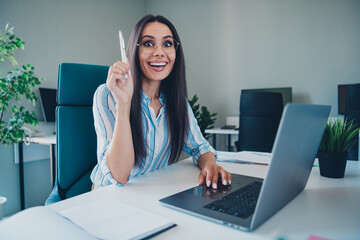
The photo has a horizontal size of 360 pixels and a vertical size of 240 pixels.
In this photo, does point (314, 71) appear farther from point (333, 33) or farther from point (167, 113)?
point (167, 113)

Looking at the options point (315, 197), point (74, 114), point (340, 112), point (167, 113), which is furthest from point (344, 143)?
point (340, 112)

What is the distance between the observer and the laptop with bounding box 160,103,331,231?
0.42 metres

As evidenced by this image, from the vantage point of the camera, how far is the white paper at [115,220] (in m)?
0.44

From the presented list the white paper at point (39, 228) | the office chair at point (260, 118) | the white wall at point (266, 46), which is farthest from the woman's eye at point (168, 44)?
the white wall at point (266, 46)

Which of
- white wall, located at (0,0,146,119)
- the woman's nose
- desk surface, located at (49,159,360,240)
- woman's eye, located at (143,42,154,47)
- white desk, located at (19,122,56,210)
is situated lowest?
white desk, located at (19,122,56,210)

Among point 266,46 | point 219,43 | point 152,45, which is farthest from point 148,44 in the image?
point 219,43

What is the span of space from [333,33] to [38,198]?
3771 millimetres

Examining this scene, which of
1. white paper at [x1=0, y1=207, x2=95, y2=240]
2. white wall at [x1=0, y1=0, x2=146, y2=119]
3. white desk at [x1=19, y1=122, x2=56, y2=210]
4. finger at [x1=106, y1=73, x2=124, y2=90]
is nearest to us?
white paper at [x1=0, y1=207, x2=95, y2=240]

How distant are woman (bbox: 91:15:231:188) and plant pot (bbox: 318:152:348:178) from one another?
0.34 meters

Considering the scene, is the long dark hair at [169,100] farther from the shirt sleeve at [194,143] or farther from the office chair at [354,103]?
the office chair at [354,103]

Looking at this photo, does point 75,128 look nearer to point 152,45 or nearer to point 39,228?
point 152,45

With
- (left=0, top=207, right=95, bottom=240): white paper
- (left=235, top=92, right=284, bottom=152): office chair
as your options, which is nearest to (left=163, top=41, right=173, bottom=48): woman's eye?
(left=0, top=207, right=95, bottom=240): white paper

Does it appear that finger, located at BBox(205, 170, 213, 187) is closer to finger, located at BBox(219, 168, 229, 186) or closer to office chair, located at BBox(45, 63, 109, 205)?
finger, located at BBox(219, 168, 229, 186)

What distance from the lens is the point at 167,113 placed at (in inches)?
46.9
